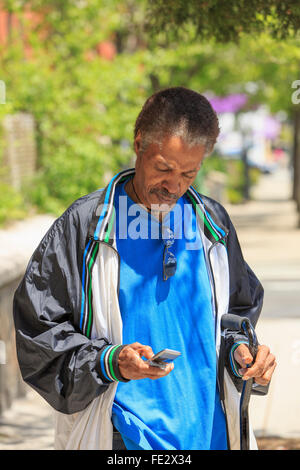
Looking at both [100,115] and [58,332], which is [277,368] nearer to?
[58,332]

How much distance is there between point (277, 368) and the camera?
23.3 ft

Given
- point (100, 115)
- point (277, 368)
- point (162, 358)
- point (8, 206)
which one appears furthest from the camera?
point (100, 115)

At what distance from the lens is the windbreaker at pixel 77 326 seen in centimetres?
222

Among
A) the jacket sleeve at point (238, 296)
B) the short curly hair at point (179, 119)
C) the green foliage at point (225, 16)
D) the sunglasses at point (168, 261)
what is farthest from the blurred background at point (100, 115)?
the sunglasses at point (168, 261)

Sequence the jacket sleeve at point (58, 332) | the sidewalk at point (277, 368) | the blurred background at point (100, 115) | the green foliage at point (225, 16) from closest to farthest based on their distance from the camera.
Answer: the jacket sleeve at point (58, 332) → the green foliage at point (225, 16) → the blurred background at point (100, 115) → the sidewalk at point (277, 368)

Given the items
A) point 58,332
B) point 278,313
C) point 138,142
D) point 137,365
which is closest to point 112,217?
point 138,142

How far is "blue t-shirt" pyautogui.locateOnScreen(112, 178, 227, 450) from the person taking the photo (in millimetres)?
2303

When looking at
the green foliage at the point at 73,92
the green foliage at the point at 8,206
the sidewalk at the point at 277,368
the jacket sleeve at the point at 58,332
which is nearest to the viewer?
the jacket sleeve at the point at 58,332

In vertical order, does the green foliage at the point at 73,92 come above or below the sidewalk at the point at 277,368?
above

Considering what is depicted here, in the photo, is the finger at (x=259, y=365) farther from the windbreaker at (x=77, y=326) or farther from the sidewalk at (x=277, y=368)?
the sidewalk at (x=277, y=368)

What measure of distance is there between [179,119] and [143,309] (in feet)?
1.77

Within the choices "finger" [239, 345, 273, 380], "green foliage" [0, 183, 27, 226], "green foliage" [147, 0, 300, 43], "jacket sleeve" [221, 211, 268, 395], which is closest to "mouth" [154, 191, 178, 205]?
"jacket sleeve" [221, 211, 268, 395]

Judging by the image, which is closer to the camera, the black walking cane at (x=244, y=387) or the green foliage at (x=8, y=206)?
the black walking cane at (x=244, y=387)

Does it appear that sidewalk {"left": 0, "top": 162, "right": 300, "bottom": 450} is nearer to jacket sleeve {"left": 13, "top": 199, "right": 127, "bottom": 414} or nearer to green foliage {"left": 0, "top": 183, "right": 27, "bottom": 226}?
green foliage {"left": 0, "top": 183, "right": 27, "bottom": 226}
